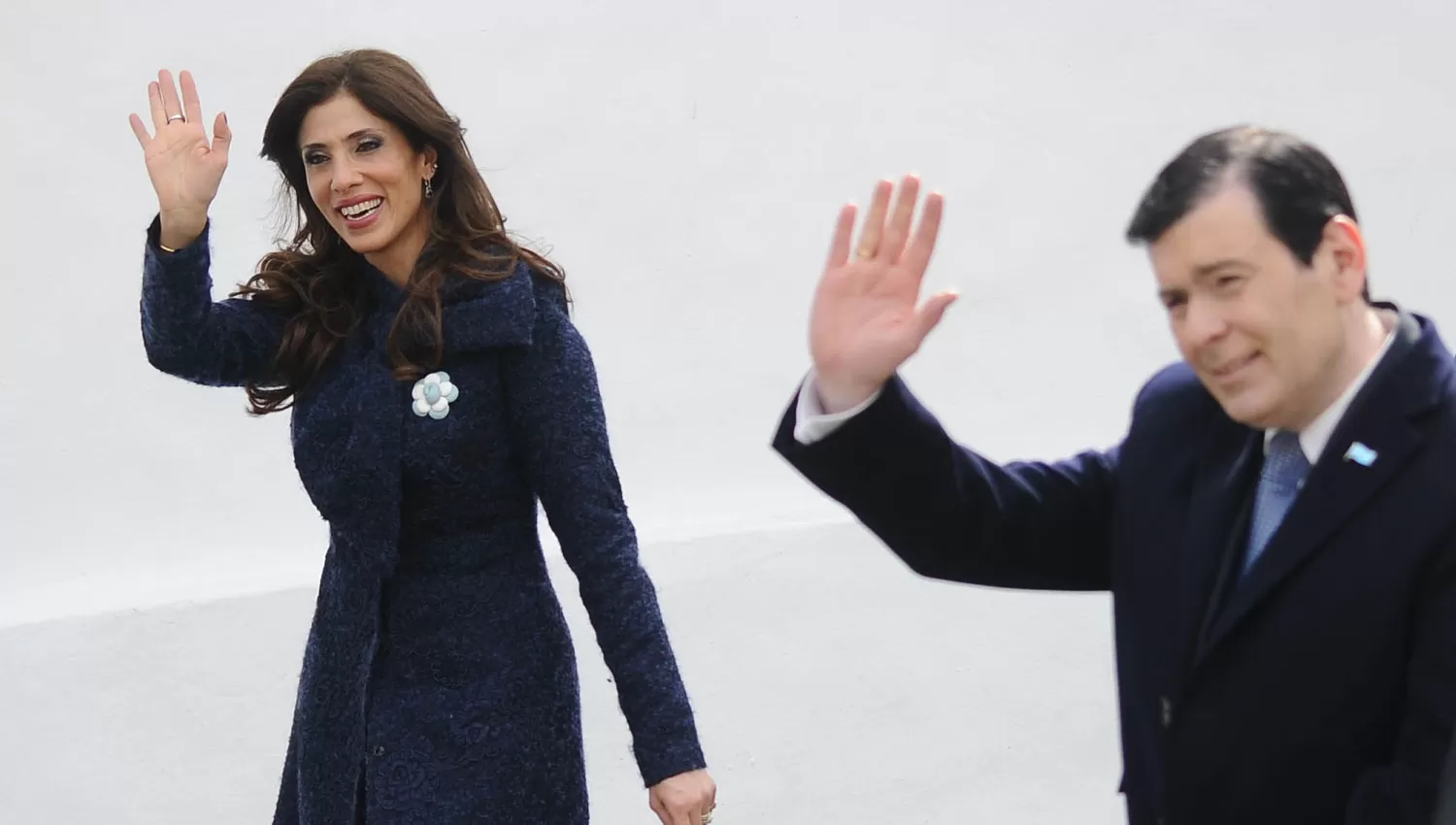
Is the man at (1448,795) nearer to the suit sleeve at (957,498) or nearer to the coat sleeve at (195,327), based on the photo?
the suit sleeve at (957,498)

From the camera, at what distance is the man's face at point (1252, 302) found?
1691 mm

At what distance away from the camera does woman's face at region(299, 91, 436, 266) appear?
2.80 metres

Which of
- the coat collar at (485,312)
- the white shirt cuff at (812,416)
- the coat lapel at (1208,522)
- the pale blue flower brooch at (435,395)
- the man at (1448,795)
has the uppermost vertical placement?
the coat collar at (485,312)

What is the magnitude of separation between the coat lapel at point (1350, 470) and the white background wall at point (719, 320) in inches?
98.8

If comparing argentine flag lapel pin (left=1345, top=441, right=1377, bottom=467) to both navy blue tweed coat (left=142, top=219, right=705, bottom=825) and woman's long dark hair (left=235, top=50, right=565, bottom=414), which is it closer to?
navy blue tweed coat (left=142, top=219, right=705, bottom=825)

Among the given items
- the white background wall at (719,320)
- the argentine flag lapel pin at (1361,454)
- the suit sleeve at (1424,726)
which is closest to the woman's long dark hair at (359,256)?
the white background wall at (719,320)

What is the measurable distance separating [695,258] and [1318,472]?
2.62 metres

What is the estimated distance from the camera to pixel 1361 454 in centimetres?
171

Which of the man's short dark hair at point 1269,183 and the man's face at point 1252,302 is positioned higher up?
the man's short dark hair at point 1269,183

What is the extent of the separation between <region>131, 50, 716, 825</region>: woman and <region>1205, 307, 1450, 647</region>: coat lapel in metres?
1.10

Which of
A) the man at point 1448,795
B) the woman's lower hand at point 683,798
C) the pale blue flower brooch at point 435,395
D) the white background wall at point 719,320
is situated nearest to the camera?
the man at point 1448,795

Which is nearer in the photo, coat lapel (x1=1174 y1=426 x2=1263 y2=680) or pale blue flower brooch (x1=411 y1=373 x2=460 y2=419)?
coat lapel (x1=1174 y1=426 x2=1263 y2=680)

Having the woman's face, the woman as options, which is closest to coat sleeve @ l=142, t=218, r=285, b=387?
the woman

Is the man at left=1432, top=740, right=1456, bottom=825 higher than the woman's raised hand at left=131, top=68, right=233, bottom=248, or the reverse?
the woman's raised hand at left=131, top=68, right=233, bottom=248
